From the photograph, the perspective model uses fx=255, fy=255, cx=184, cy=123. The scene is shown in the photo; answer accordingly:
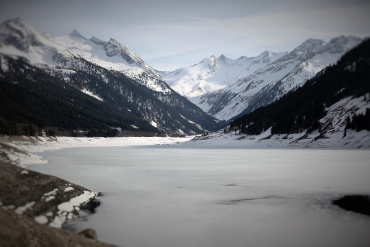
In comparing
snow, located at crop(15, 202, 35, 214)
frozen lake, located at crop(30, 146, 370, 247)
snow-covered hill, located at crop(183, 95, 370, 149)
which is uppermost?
snow-covered hill, located at crop(183, 95, 370, 149)

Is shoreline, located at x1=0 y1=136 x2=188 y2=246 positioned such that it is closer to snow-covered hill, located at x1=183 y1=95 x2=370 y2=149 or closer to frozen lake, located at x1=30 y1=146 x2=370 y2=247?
frozen lake, located at x1=30 y1=146 x2=370 y2=247

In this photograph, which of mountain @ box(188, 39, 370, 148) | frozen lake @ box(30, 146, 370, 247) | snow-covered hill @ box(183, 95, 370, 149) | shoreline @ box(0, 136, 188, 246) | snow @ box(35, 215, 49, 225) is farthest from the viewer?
mountain @ box(188, 39, 370, 148)

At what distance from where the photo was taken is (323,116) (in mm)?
98125

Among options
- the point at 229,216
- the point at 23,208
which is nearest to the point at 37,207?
the point at 23,208

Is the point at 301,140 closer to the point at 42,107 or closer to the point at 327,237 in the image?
the point at 327,237

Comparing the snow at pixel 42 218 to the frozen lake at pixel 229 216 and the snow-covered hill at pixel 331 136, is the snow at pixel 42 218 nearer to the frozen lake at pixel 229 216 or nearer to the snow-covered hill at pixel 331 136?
the frozen lake at pixel 229 216

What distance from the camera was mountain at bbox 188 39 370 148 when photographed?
7838 centimetres

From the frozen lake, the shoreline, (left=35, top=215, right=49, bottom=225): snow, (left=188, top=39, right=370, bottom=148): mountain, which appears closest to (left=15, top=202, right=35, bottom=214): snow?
the shoreline

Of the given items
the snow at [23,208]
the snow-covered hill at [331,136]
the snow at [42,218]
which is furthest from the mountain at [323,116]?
the snow at [23,208]

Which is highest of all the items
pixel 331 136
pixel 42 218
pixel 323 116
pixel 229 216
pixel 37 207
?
pixel 323 116

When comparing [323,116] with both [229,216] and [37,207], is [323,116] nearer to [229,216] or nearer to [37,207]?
[229,216]

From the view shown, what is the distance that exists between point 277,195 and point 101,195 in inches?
443

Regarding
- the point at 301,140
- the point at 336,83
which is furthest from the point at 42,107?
the point at 336,83

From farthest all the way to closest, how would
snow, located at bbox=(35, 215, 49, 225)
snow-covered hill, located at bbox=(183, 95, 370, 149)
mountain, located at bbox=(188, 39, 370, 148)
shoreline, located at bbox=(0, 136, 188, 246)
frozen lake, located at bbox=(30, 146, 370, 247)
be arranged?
mountain, located at bbox=(188, 39, 370, 148), snow-covered hill, located at bbox=(183, 95, 370, 149), snow, located at bbox=(35, 215, 49, 225), frozen lake, located at bbox=(30, 146, 370, 247), shoreline, located at bbox=(0, 136, 188, 246)
